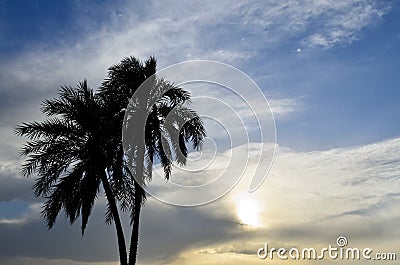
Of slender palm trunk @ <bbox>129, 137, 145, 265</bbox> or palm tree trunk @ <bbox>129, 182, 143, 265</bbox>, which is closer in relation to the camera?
palm tree trunk @ <bbox>129, 182, 143, 265</bbox>

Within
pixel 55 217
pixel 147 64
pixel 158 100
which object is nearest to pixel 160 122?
pixel 158 100

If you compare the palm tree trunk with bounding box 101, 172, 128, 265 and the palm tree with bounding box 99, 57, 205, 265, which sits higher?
the palm tree with bounding box 99, 57, 205, 265

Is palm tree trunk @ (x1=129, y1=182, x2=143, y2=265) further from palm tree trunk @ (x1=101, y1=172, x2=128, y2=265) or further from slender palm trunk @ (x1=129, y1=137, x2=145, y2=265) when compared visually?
palm tree trunk @ (x1=101, y1=172, x2=128, y2=265)

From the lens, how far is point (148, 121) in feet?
113

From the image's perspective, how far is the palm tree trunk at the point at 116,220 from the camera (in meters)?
33.0

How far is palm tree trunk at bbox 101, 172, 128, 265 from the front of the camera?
3303cm

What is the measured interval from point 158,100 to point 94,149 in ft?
16.4

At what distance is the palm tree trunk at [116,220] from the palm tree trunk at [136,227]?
54 cm

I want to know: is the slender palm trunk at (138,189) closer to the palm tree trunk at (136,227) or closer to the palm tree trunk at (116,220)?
the palm tree trunk at (136,227)

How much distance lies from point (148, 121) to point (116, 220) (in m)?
6.30

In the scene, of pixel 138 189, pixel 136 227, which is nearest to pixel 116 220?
pixel 136 227

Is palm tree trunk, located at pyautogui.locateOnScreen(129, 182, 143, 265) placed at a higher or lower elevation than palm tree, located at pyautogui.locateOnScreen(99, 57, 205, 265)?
lower

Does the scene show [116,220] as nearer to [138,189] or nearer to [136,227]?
[136,227]

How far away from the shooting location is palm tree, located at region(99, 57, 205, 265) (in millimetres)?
34156
